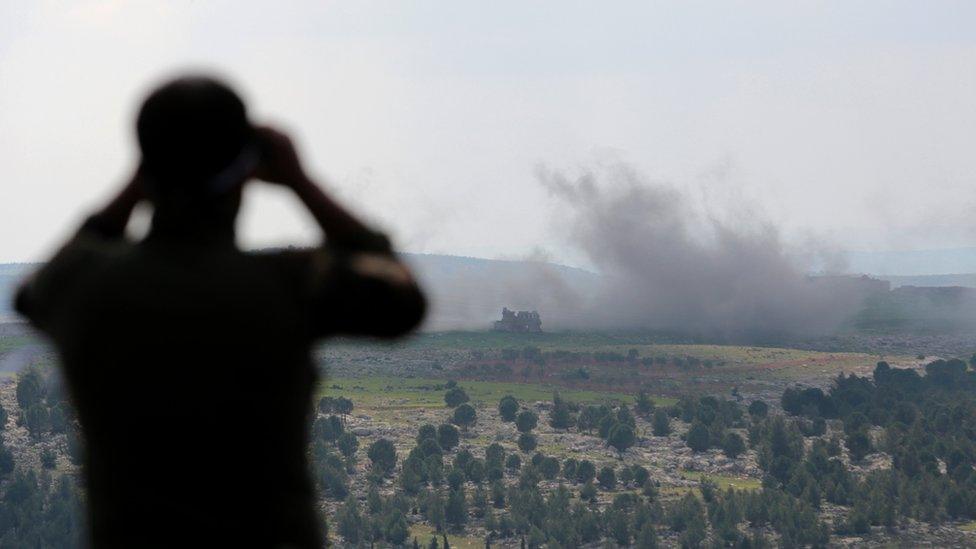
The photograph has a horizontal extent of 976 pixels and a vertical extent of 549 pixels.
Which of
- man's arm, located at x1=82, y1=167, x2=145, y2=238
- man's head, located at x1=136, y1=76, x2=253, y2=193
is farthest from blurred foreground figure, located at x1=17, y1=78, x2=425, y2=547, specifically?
man's arm, located at x1=82, y1=167, x2=145, y2=238

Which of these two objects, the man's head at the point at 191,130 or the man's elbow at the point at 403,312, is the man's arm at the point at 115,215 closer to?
the man's head at the point at 191,130

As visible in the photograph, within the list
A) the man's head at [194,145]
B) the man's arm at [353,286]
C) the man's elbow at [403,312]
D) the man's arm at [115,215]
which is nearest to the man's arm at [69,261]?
the man's arm at [115,215]

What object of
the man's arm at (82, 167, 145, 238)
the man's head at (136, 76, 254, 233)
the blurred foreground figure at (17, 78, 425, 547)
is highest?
the man's head at (136, 76, 254, 233)

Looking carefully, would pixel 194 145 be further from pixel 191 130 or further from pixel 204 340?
pixel 204 340

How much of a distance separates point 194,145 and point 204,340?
0.64 metres

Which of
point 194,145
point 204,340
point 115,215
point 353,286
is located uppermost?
point 194,145

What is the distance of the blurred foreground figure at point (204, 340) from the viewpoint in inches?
197

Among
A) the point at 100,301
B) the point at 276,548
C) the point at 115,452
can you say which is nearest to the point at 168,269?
the point at 100,301

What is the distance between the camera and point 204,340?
5027 mm

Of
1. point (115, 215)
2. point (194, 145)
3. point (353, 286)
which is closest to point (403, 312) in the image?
point (353, 286)

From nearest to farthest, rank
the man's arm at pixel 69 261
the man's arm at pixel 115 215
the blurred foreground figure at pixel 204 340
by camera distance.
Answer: the blurred foreground figure at pixel 204 340 < the man's arm at pixel 69 261 < the man's arm at pixel 115 215

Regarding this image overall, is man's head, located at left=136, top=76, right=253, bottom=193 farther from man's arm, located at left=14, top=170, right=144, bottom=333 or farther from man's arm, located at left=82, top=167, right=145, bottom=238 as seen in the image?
man's arm, located at left=82, top=167, right=145, bottom=238

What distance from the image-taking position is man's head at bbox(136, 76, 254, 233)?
16.6ft

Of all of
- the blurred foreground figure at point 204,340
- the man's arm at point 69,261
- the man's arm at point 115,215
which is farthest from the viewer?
the man's arm at point 115,215
